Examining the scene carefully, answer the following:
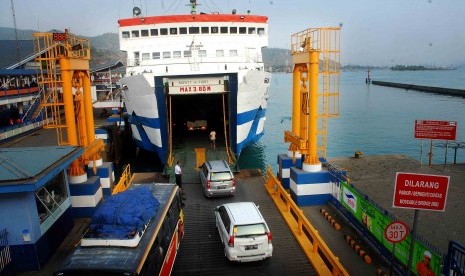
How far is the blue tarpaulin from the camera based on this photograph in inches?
290

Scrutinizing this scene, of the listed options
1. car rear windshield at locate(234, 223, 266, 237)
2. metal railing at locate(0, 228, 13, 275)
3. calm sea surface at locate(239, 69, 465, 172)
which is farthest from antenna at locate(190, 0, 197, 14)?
metal railing at locate(0, 228, 13, 275)

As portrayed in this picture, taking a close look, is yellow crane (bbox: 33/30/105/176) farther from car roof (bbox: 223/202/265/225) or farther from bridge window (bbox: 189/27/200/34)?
bridge window (bbox: 189/27/200/34)

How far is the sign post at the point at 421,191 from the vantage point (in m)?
6.26

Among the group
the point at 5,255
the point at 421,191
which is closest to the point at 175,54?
the point at 5,255

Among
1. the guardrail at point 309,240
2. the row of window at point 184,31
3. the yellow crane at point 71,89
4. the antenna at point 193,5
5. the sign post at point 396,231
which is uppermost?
the antenna at point 193,5

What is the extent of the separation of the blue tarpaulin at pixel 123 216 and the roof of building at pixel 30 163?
2499mm

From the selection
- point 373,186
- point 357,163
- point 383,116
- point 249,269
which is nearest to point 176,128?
point 357,163

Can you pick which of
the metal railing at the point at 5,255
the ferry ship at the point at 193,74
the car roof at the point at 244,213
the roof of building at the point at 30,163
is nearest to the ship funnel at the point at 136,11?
the ferry ship at the point at 193,74

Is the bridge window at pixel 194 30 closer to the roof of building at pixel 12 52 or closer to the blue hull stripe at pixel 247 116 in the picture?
the blue hull stripe at pixel 247 116

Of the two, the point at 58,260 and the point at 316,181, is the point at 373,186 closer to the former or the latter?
the point at 316,181

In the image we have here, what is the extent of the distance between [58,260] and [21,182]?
2766 millimetres

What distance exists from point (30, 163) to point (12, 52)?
4151 cm

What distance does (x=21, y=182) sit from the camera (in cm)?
923

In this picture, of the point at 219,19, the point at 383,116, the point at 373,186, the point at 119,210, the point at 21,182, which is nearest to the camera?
the point at 119,210
